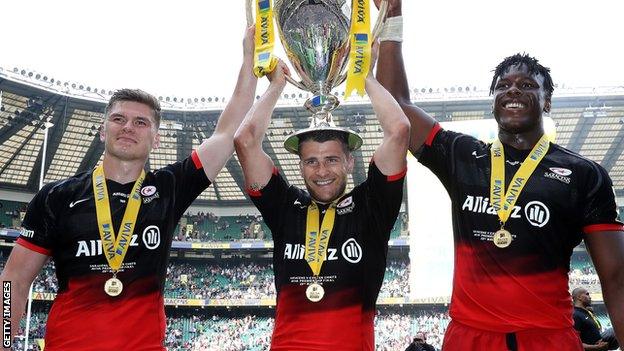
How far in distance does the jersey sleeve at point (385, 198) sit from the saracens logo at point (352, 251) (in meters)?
0.17

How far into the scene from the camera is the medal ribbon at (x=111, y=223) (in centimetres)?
309

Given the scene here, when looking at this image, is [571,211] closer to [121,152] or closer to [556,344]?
[556,344]

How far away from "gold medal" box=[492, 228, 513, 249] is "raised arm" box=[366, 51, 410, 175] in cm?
63

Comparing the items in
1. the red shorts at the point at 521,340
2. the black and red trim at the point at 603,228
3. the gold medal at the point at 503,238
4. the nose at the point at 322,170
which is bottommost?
the red shorts at the point at 521,340

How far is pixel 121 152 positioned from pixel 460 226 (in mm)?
1804

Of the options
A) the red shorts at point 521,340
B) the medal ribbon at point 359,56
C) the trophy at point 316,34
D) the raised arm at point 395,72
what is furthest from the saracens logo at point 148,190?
the red shorts at point 521,340

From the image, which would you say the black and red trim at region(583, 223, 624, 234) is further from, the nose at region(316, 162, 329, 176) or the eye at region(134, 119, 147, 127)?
the eye at region(134, 119, 147, 127)

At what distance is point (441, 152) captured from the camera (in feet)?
10.5

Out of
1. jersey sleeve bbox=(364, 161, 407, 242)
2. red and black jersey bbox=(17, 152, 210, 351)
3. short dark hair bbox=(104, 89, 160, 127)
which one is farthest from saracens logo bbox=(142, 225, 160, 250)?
jersey sleeve bbox=(364, 161, 407, 242)

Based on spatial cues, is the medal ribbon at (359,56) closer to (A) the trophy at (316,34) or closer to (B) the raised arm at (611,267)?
(A) the trophy at (316,34)

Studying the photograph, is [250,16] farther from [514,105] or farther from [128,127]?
[514,105]

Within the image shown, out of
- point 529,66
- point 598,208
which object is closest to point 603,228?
point 598,208

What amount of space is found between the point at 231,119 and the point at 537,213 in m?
1.80

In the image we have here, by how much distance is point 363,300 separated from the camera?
304 cm
